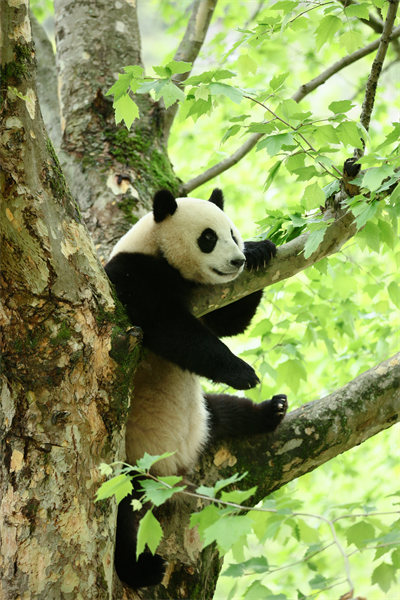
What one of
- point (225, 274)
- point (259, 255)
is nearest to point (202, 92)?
point (259, 255)

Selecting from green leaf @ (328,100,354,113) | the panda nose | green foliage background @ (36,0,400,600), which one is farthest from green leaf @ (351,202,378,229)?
the panda nose

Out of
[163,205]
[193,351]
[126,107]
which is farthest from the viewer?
[163,205]

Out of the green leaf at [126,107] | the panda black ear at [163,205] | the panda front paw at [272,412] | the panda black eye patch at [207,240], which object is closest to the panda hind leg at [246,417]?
the panda front paw at [272,412]

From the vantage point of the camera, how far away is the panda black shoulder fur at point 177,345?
3490mm

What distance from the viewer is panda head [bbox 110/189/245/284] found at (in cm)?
396

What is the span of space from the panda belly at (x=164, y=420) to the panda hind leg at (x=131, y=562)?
54 centimetres

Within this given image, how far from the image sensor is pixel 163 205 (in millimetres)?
3982

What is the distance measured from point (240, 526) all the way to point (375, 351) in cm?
414

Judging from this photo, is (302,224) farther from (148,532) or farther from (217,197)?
(148,532)

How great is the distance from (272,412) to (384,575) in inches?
60.6

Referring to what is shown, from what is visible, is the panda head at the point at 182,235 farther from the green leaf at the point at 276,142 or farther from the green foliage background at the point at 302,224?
the green leaf at the point at 276,142

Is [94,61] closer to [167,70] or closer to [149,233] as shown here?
[149,233]

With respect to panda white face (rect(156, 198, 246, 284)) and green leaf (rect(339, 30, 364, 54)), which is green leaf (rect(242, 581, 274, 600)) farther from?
green leaf (rect(339, 30, 364, 54))

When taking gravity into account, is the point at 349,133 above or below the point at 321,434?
above
